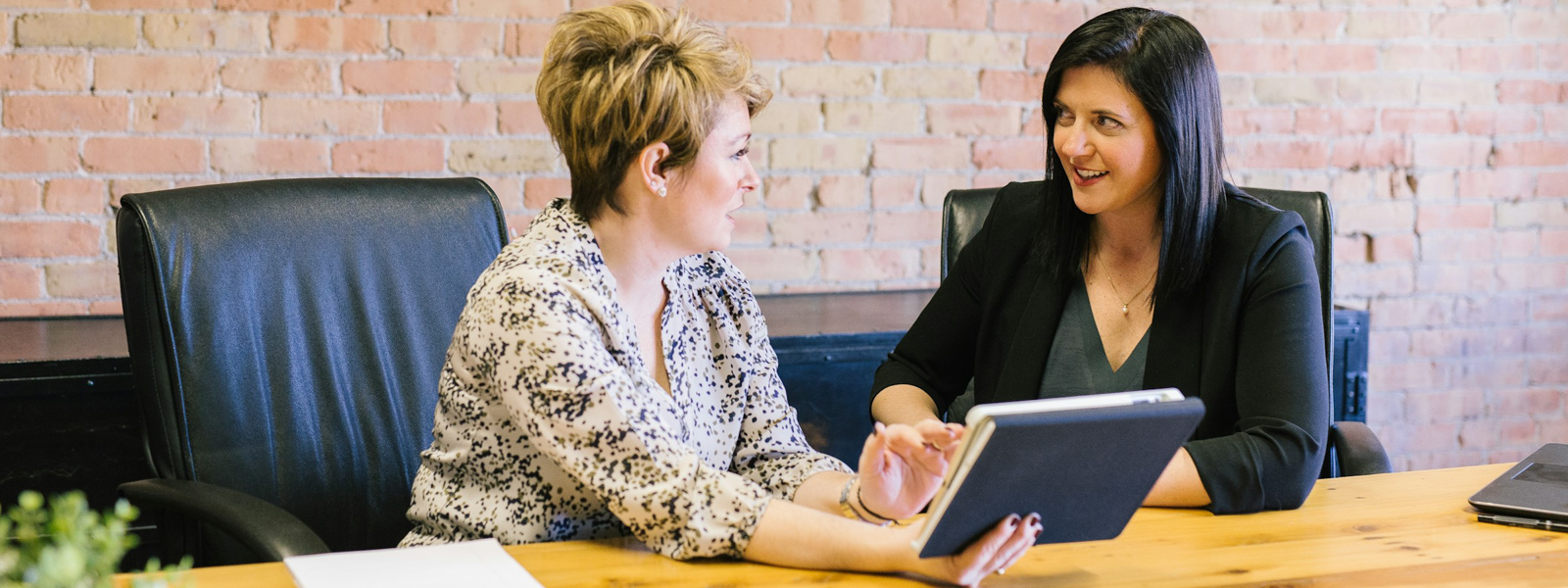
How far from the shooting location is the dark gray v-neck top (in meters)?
1.54

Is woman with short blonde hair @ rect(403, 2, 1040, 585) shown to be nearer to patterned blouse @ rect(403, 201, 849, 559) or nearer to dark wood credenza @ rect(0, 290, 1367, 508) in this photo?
patterned blouse @ rect(403, 201, 849, 559)

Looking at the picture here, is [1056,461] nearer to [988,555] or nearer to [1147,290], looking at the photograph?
[988,555]

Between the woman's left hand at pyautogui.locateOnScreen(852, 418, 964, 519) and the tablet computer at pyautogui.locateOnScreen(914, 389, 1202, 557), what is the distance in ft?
0.36

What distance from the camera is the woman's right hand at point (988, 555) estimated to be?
1002 mm

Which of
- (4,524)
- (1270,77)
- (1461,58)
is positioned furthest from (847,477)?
(1461,58)

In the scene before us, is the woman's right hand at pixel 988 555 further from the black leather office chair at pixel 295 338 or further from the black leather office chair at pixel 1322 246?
the black leather office chair at pixel 295 338

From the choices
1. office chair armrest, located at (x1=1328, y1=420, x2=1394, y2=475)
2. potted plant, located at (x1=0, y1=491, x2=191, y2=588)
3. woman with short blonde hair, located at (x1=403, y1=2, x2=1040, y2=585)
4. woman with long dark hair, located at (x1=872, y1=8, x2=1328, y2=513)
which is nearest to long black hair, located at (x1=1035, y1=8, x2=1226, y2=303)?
woman with long dark hair, located at (x1=872, y1=8, x2=1328, y2=513)

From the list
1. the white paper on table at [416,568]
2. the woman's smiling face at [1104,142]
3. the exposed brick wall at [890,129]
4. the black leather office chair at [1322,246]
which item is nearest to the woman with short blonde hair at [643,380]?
the white paper on table at [416,568]

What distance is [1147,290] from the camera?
159cm

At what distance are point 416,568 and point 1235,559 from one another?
27.7 inches

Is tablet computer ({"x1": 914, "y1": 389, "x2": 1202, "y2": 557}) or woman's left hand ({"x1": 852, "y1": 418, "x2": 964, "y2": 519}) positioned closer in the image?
tablet computer ({"x1": 914, "y1": 389, "x2": 1202, "y2": 557})

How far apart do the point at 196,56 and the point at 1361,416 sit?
211cm

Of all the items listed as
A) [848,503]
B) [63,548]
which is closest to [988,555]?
[848,503]

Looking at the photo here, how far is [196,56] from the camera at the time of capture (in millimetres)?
2131
